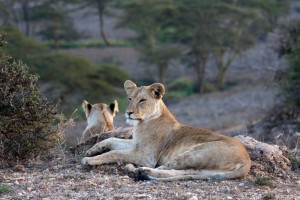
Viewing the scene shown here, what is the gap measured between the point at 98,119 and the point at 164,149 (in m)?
1.77

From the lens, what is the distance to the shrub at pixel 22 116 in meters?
7.68

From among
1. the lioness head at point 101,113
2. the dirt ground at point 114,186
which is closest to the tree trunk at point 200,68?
the lioness head at point 101,113

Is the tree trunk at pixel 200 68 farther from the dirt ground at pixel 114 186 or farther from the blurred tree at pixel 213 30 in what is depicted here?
the dirt ground at pixel 114 186

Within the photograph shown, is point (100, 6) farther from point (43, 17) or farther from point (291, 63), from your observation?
point (291, 63)

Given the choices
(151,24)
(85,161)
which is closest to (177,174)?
(85,161)

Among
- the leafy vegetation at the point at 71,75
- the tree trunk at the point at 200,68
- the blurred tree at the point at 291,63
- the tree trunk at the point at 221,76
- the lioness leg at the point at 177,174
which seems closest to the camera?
the lioness leg at the point at 177,174

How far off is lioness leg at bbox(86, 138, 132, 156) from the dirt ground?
0.37 meters

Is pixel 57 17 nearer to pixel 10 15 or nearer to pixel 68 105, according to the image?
pixel 10 15

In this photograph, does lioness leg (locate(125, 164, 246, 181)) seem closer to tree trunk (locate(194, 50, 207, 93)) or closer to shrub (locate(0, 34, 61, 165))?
shrub (locate(0, 34, 61, 165))

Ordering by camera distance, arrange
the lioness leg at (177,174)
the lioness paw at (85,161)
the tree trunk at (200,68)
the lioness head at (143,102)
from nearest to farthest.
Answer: the lioness leg at (177,174) → the lioness paw at (85,161) → the lioness head at (143,102) → the tree trunk at (200,68)

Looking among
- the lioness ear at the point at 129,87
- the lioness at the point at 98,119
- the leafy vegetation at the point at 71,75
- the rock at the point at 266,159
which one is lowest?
the leafy vegetation at the point at 71,75

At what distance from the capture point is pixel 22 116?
779 cm

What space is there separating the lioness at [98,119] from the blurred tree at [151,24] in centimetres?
2657

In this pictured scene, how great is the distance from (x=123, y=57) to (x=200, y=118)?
16279 mm
